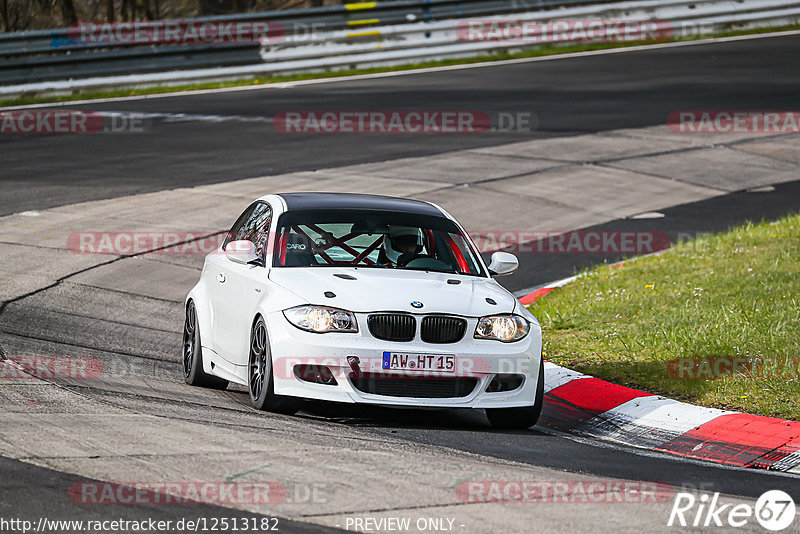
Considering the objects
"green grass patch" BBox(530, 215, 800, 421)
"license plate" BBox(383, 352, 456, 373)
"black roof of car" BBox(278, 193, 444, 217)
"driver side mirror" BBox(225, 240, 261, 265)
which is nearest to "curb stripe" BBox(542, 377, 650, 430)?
"green grass patch" BBox(530, 215, 800, 421)

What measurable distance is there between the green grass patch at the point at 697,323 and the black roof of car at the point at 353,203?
1.75 metres

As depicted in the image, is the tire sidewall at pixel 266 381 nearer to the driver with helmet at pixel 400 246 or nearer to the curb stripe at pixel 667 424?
the driver with helmet at pixel 400 246

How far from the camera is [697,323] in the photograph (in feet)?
33.5

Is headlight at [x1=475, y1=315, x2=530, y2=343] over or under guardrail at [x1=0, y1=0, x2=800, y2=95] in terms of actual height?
under

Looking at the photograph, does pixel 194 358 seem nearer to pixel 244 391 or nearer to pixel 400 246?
pixel 244 391

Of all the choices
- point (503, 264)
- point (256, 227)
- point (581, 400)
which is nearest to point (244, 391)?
point (256, 227)

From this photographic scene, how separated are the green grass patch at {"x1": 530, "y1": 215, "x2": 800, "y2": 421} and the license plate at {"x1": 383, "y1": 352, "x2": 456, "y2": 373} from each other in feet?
6.48

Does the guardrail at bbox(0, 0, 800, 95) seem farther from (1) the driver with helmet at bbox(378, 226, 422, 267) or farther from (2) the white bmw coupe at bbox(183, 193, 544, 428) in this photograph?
(1) the driver with helmet at bbox(378, 226, 422, 267)

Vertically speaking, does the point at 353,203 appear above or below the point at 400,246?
above

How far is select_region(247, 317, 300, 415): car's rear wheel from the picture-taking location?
7852mm

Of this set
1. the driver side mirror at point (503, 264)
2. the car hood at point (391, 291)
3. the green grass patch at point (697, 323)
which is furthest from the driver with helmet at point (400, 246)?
the green grass patch at point (697, 323)

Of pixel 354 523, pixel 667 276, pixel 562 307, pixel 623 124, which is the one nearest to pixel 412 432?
pixel 354 523

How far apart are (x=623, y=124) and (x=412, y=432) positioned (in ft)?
50.8

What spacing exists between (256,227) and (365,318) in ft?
6.68
